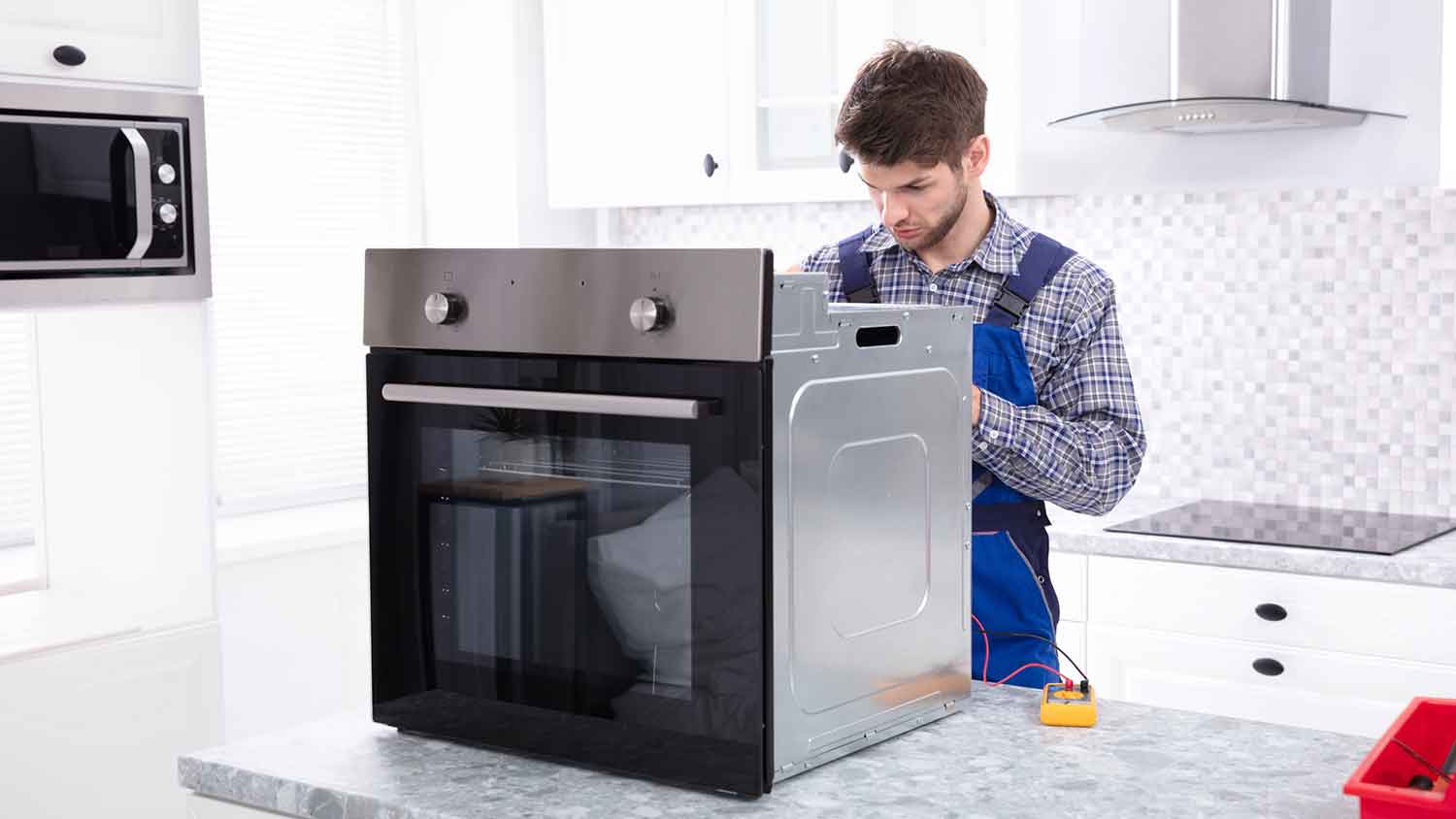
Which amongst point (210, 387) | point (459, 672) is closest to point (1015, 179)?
point (210, 387)

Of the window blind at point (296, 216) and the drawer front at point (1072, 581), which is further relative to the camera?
the window blind at point (296, 216)

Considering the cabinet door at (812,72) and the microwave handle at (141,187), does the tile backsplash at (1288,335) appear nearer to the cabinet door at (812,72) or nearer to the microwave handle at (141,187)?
the cabinet door at (812,72)

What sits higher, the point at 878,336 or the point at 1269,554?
the point at 878,336

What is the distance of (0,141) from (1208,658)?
84.8 inches

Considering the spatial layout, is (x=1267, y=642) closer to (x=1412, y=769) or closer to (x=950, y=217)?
(x=950, y=217)

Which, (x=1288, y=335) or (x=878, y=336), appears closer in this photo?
(x=878, y=336)

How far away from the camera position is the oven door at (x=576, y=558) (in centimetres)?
127

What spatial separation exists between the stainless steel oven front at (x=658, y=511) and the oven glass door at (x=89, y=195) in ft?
3.27

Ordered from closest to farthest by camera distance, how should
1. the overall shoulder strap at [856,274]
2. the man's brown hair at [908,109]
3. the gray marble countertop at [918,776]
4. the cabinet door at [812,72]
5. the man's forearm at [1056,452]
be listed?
the gray marble countertop at [918,776] → the man's forearm at [1056,452] → the man's brown hair at [908,109] → the overall shoulder strap at [856,274] → the cabinet door at [812,72]

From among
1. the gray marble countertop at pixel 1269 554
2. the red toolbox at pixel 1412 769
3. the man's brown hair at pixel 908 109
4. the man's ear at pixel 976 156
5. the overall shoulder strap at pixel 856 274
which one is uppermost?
the man's brown hair at pixel 908 109

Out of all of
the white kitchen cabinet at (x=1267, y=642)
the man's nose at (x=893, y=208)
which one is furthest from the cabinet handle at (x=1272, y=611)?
the man's nose at (x=893, y=208)

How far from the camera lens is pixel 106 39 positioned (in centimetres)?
229

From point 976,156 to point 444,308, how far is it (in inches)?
33.4

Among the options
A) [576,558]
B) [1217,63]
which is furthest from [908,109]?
[1217,63]
